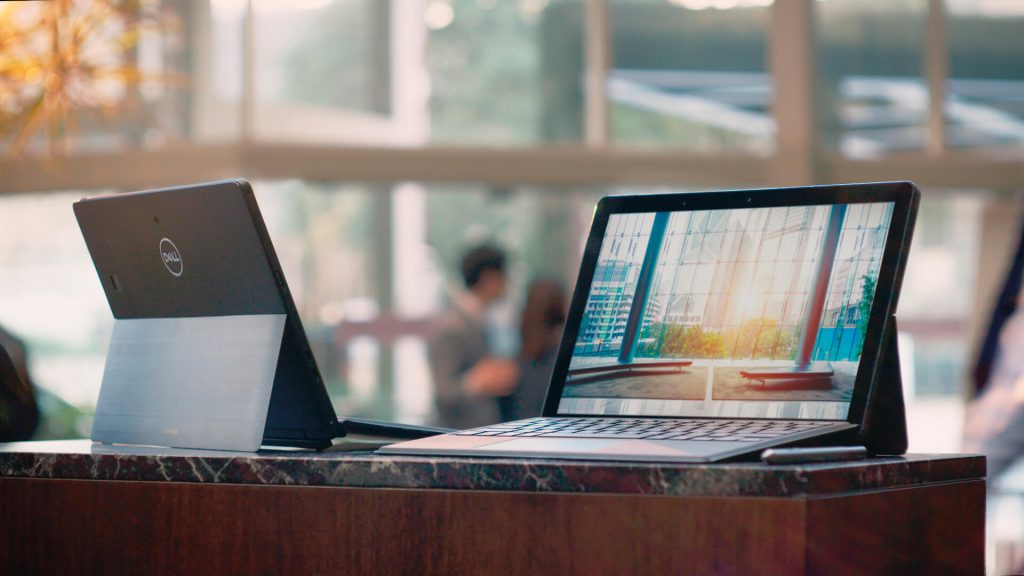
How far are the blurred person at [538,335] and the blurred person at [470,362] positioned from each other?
13cm

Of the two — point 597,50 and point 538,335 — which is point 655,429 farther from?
point 597,50

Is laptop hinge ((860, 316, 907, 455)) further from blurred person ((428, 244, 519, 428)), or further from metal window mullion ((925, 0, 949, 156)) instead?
metal window mullion ((925, 0, 949, 156))

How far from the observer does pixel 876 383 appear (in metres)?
1.22

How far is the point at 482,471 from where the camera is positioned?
1.07 meters

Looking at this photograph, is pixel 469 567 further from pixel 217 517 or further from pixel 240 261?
pixel 240 261

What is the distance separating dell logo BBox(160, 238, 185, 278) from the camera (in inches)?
53.6

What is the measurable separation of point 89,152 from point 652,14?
267 cm

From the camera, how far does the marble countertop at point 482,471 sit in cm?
99

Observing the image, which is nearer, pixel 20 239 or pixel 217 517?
pixel 217 517

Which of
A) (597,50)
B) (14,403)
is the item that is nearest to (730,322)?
(14,403)

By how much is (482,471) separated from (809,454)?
0.27 metres

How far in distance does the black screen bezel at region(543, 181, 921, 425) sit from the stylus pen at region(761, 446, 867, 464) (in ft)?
0.38

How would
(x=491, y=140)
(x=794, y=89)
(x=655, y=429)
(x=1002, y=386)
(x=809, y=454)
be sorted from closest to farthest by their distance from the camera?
(x=809, y=454) < (x=655, y=429) < (x=1002, y=386) < (x=491, y=140) < (x=794, y=89)

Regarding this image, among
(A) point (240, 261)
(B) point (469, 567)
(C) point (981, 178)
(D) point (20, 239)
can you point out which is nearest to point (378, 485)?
(B) point (469, 567)
